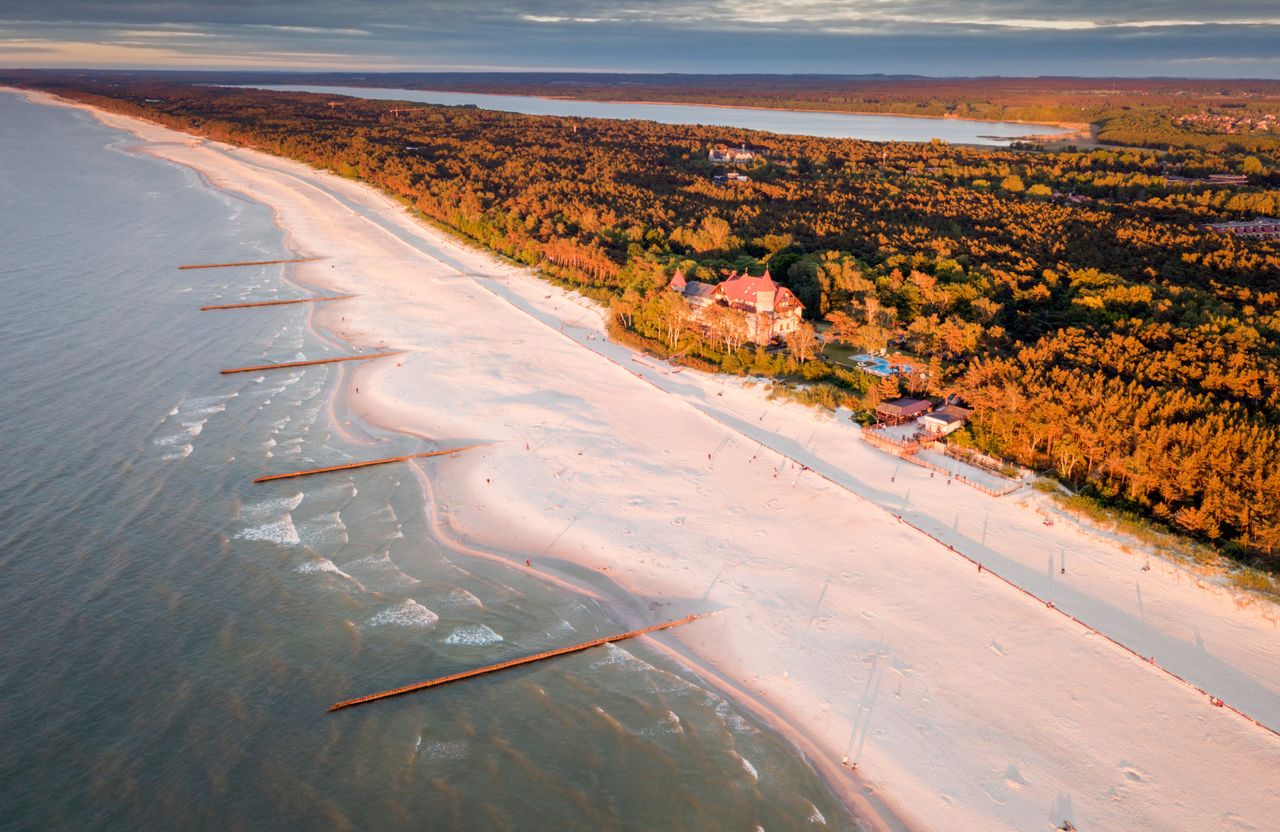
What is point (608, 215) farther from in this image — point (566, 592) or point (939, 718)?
point (939, 718)

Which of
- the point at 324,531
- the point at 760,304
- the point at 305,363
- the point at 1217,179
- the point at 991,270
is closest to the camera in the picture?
the point at 324,531

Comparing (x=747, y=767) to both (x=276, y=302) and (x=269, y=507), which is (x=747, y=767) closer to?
(x=269, y=507)

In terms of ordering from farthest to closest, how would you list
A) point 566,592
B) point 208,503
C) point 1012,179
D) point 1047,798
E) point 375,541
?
point 1012,179, point 208,503, point 375,541, point 566,592, point 1047,798

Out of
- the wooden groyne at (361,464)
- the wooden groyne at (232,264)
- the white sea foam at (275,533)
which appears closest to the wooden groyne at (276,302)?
the wooden groyne at (232,264)

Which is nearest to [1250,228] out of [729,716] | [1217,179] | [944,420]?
[1217,179]

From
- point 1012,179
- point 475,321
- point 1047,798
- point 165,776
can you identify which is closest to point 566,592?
point 165,776

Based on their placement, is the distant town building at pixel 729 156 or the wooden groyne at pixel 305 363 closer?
the wooden groyne at pixel 305 363

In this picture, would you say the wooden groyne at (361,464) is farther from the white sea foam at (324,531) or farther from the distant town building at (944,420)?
the distant town building at (944,420)
